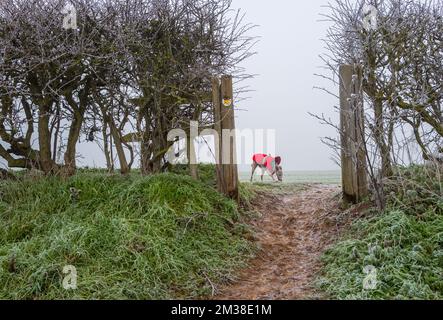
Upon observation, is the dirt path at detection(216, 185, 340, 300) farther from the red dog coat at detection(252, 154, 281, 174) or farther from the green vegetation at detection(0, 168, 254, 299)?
the red dog coat at detection(252, 154, 281, 174)

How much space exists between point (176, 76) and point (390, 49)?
3.24 m

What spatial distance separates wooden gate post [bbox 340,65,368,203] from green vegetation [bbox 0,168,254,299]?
5.48ft

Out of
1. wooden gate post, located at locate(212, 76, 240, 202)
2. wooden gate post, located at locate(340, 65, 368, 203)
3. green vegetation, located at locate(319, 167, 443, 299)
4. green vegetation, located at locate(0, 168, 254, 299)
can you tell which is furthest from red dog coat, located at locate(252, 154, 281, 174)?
green vegetation, located at locate(319, 167, 443, 299)

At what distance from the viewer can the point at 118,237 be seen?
4660mm

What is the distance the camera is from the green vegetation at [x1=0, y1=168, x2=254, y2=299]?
4094 mm

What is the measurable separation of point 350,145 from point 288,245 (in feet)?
5.46

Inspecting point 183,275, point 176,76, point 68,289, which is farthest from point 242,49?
point 68,289

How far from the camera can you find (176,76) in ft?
21.3

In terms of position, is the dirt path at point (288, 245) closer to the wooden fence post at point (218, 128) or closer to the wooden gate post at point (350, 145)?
the wooden gate post at point (350, 145)

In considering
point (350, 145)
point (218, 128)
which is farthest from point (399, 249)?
point (218, 128)

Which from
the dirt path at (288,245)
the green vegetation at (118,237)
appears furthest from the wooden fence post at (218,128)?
the dirt path at (288,245)

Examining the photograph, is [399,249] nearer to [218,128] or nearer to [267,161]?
[218,128]

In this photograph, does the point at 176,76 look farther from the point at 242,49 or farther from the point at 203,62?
the point at 242,49

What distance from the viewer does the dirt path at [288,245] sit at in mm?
4297
